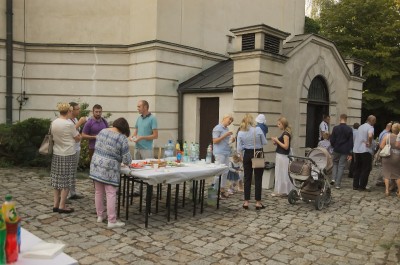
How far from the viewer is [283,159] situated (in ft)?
27.3

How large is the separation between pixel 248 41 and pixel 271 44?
0.67 metres

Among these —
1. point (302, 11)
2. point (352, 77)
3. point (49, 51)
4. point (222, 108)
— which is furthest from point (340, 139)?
point (302, 11)

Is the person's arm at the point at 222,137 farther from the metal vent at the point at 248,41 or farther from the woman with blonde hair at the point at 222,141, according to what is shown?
the metal vent at the point at 248,41

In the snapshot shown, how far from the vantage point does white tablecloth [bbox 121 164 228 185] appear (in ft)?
19.0

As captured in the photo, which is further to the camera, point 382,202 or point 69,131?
point 382,202

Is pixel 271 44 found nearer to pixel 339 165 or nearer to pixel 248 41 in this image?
pixel 248 41

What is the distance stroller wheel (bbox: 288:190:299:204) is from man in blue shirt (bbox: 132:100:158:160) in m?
3.05

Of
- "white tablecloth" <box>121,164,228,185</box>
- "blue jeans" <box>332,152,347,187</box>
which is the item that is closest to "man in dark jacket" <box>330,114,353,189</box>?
"blue jeans" <box>332,152,347,187</box>

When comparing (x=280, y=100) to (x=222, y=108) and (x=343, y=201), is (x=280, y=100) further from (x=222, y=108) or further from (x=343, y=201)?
(x=343, y=201)

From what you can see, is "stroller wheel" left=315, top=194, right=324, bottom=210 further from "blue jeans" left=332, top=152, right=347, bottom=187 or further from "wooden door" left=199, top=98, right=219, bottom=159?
"wooden door" left=199, top=98, right=219, bottom=159

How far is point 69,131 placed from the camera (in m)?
6.25

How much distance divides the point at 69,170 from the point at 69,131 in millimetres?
689

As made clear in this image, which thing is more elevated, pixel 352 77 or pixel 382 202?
pixel 352 77

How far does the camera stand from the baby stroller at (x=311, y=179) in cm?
757
